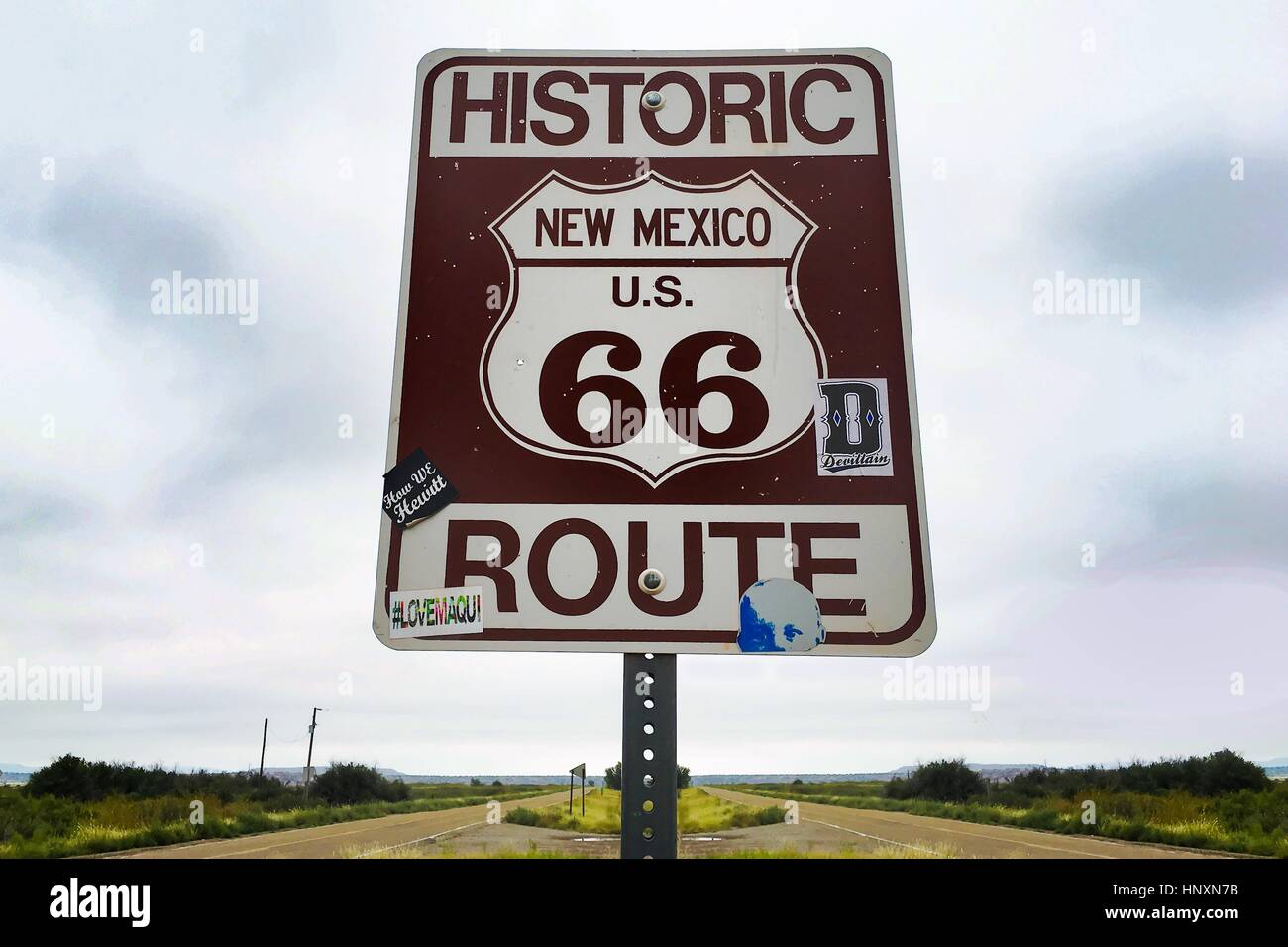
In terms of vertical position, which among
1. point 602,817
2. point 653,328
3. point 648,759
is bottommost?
point 602,817

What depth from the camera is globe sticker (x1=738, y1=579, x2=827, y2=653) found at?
1681 millimetres

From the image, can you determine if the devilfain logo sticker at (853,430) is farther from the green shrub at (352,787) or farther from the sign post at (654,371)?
the green shrub at (352,787)

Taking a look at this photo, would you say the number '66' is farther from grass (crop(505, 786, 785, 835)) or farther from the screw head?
grass (crop(505, 786, 785, 835))

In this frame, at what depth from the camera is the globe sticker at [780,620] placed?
1681 millimetres

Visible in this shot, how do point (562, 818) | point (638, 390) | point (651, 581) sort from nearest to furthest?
point (651, 581)
point (638, 390)
point (562, 818)

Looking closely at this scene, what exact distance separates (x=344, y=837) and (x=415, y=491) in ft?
128

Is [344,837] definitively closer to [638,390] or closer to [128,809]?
[128,809]

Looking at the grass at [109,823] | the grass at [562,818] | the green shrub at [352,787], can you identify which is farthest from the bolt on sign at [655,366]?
the green shrub at [352,787]

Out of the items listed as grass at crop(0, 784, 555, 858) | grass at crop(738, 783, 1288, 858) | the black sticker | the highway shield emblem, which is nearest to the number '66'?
the highway shield emblem

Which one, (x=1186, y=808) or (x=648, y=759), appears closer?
(x=648, y=759)

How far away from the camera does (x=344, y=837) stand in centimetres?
3509

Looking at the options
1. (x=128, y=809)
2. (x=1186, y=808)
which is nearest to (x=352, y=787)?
(x=128, y=809)

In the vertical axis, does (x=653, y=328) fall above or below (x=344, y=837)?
above
